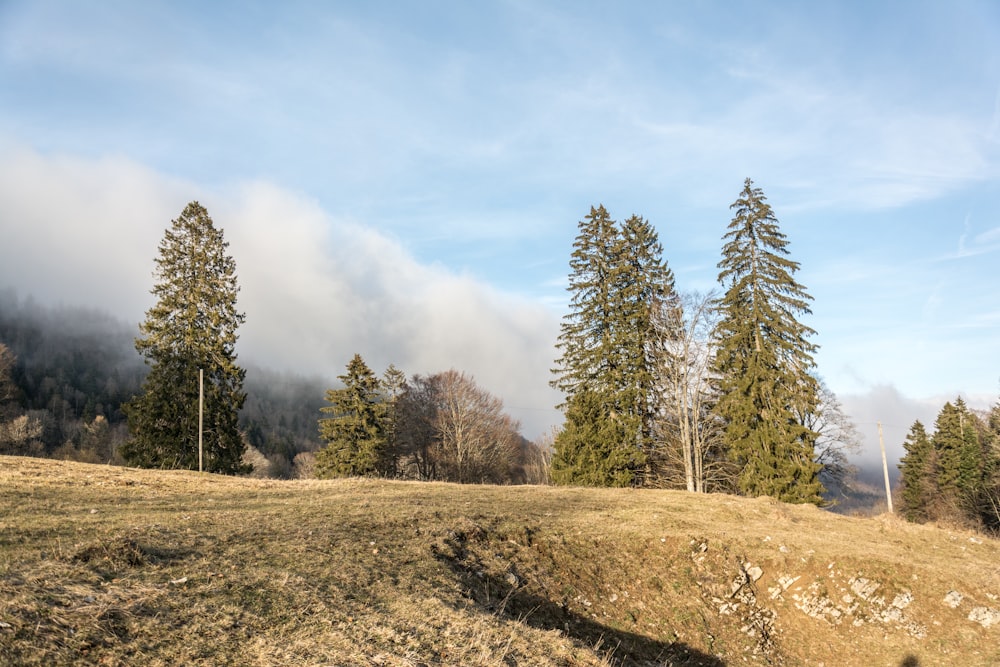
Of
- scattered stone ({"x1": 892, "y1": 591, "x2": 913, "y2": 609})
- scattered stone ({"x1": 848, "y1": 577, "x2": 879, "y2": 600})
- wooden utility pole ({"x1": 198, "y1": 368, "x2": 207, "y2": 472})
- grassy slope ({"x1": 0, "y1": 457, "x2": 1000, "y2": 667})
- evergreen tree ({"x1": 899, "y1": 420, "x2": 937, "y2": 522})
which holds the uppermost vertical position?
wooden utility pole ({"x1": 198, "y1": 368, "x2": 207, "y2": 472})

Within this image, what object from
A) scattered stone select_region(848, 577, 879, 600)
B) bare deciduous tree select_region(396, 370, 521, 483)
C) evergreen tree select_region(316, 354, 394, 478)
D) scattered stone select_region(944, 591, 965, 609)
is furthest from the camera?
bare deciduous tree select_region(396, 370, 521, 483)

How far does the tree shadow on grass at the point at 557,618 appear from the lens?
9359 millimetres

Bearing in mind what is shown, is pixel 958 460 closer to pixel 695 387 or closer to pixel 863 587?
pixel 695 387

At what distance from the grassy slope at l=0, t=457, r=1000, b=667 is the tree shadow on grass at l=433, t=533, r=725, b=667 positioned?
0.05 m

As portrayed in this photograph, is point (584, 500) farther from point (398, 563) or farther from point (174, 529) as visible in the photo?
point (174, 529)

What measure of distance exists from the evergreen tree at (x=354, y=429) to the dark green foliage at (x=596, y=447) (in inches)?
601

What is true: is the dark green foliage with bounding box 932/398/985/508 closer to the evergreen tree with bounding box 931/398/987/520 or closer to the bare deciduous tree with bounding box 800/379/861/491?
the evergreen tree with bounding box 931/398/987/520

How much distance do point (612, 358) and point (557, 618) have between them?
22.1 metres

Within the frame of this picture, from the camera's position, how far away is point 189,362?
29.7m

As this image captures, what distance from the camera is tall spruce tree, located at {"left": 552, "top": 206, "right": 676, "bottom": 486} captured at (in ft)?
97.6

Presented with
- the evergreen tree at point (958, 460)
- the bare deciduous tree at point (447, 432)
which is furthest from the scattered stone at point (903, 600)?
the evergreen tree at point (958, 460)

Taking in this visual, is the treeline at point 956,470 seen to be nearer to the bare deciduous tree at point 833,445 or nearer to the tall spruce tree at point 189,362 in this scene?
the bare deciduous tree at point 833,445

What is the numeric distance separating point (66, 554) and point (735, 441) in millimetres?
27999

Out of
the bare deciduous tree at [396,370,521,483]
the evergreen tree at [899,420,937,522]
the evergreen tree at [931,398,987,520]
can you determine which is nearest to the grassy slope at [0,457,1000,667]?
the bare deciduous tree at [396,370,521,483]
